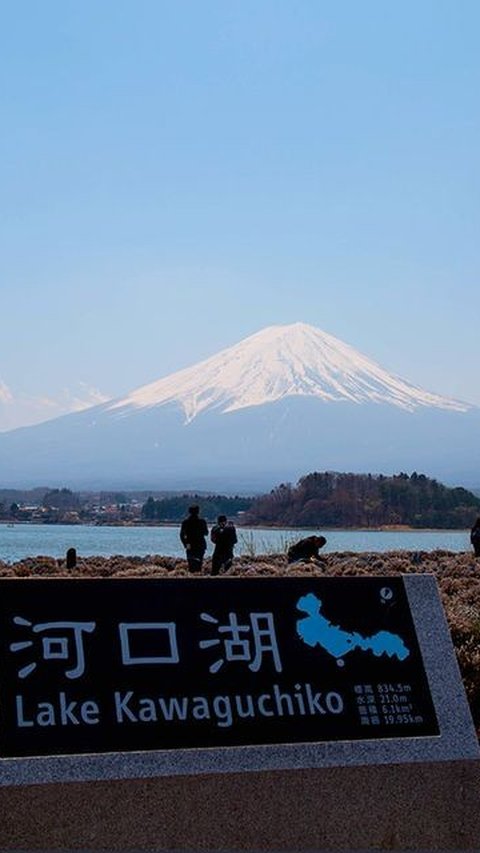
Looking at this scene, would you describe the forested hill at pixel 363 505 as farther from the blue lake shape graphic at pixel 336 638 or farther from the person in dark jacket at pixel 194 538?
the blue lake shape graphic at pixel 336 638

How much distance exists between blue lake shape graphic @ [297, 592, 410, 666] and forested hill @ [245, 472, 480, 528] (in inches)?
1713

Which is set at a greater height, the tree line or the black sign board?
the tree line

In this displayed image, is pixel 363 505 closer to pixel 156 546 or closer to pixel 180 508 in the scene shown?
pixel 180 508

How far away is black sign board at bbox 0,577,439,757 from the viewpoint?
8336 mm

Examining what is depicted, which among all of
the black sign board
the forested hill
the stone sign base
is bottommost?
the stone sign base

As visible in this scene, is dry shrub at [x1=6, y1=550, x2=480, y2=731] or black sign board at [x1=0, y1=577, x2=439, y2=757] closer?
black sign board at [x1=0, y1=577, x2=439, y2=757]

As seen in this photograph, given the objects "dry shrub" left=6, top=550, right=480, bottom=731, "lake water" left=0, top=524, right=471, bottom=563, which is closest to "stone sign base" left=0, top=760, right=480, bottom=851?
"dry shrub" left=6, top=550, right=480, bottom=731

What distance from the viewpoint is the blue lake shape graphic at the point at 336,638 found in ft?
29.8

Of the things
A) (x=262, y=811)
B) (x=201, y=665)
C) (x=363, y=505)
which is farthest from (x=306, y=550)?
(x=363, y=505)

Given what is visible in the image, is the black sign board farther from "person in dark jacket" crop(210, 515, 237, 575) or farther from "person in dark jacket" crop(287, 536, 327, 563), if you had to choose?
"person in dark jacket" crop(287, 536, 327, 563)

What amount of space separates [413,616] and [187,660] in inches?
60.5

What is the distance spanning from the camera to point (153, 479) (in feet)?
646

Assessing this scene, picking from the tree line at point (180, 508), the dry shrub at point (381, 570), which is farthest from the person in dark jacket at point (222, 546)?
the tree line at point (180, 508)

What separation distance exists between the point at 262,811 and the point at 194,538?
13.6m
